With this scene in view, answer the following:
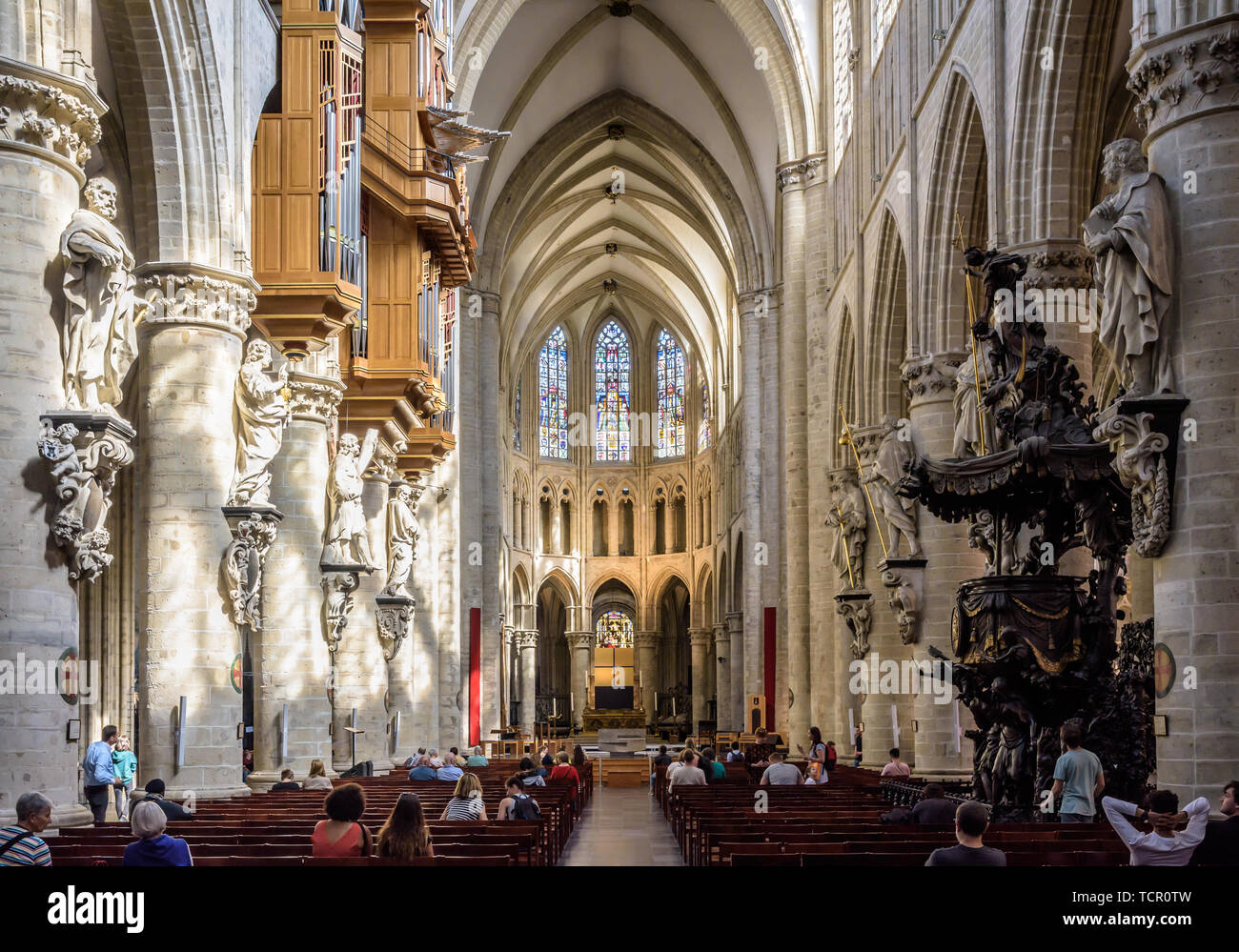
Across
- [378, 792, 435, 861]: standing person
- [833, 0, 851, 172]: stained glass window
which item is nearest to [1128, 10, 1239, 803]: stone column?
[378, 792, 435, 861]: standing person

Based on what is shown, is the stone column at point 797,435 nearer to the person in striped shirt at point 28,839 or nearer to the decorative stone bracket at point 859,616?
the decorative stone bracket at point 859,616

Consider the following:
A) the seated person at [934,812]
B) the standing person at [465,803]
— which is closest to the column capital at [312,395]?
the standing person at [465,803]

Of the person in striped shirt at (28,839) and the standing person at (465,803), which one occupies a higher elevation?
the person in striped shirt at (28,839)

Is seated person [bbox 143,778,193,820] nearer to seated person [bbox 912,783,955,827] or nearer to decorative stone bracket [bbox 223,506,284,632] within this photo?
decorative stone bracket [bbox 223,506,284,632]

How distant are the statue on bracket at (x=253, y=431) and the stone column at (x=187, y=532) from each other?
10.3 inches

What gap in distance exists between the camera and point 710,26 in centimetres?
3706

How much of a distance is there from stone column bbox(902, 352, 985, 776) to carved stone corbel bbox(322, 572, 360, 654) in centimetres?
787

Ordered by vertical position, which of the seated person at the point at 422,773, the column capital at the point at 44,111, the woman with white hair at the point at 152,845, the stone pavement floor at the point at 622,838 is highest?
the column capital at the point at 44,111

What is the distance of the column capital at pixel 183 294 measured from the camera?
13516mm

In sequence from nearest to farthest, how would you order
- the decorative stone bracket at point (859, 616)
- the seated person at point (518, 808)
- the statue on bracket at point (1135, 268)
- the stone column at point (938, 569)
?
1. the statue on bracket at point (1135, 268)
2. the seated person at point (518, 808)
3. the stone column at point (938, 569)
4. the decorative stone bracket at point (859, 616)

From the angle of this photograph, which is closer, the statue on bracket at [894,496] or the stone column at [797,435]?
the statue on bracket at [894,496]

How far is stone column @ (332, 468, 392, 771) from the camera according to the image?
21.1m
